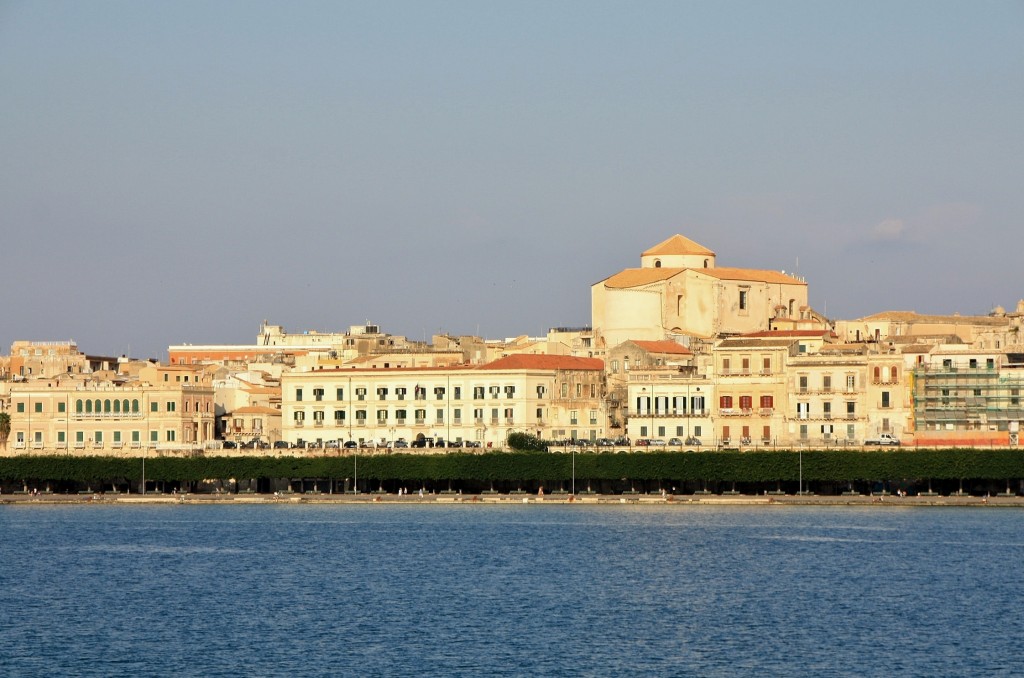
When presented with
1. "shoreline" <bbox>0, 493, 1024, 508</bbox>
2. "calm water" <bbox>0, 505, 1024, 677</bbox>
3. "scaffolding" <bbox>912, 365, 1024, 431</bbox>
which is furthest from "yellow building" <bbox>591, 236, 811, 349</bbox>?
"calm water" <bbox>0, 505, 1024, 677</bbox>

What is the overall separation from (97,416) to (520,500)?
80.1 feet

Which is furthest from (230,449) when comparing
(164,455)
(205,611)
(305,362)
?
(205,611)

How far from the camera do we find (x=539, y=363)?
11319 cm

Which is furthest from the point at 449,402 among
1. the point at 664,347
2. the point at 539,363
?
the point at 664,347

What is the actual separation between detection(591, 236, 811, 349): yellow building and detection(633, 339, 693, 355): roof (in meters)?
2.92

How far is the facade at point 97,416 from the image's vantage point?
115m

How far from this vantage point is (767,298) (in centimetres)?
12644

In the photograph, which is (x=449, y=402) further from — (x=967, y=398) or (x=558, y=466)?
(x=967, y=398)

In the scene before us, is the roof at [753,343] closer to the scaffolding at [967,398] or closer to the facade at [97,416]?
the scaffolding at [967,398]

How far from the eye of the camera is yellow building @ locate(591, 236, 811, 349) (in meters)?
124

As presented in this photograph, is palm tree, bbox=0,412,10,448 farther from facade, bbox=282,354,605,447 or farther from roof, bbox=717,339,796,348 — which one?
roof, bbox=717,339,796,348

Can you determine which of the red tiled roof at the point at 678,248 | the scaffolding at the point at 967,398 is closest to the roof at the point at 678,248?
the red tiled roof at the point at 678,248

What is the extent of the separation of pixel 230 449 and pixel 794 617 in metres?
56.9

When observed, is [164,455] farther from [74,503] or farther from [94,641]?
[94,641]
